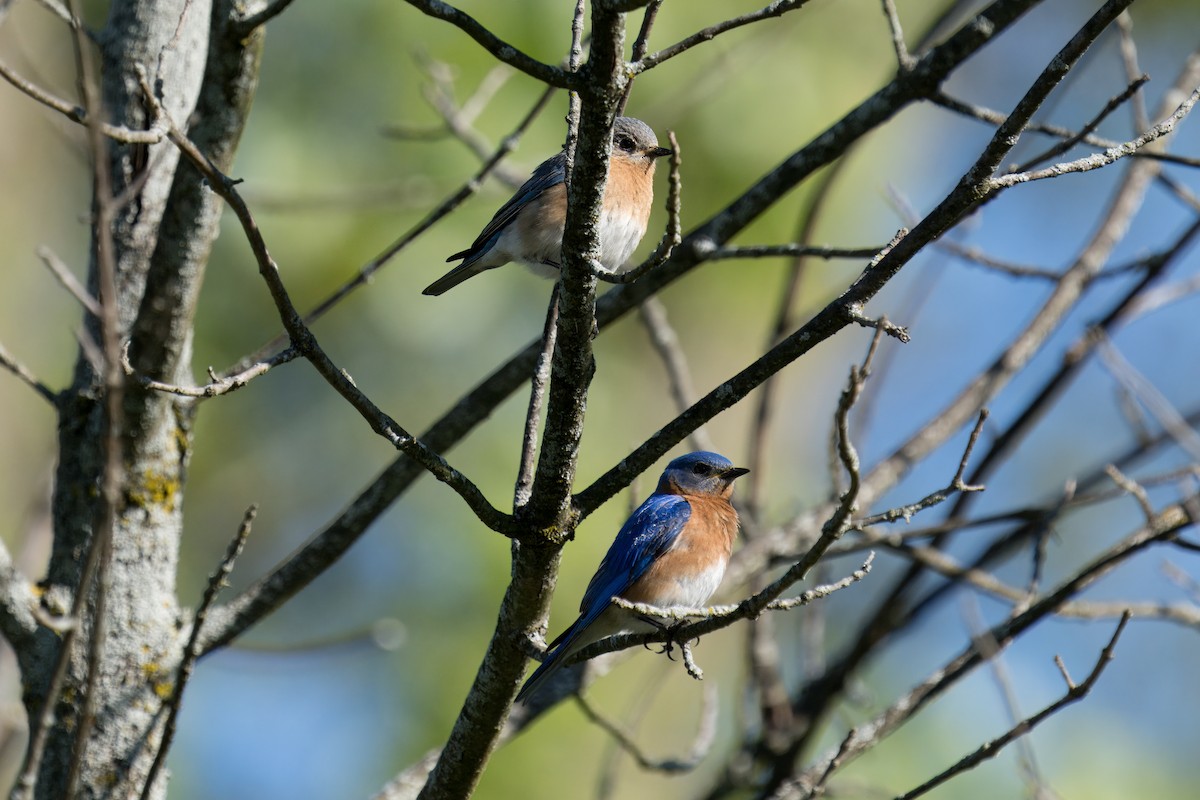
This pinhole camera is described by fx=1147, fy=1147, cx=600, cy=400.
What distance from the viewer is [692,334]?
1102cm

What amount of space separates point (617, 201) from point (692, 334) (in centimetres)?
617

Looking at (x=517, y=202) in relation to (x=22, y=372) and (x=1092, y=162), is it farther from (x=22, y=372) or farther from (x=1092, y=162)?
(x=1092, y=162)

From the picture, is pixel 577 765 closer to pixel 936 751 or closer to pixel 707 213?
pixel 936 751

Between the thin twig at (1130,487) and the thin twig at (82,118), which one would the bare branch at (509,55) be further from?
the thin twig at (1130,487)

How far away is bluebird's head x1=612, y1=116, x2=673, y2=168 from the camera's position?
529cm

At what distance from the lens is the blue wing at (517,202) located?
16.5 feet

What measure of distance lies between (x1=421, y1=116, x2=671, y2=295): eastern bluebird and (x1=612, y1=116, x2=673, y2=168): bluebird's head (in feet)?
0.28

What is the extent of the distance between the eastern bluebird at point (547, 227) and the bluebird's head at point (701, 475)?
1.03 metres

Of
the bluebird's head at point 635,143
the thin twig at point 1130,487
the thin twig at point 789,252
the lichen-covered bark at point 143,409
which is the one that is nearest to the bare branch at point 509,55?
the lichen-covered bark at point 143,409

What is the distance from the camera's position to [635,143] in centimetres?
539

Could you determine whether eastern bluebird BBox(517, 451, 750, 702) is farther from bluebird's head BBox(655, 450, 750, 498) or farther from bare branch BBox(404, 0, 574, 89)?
bare branch BBox(404, 0, 574, 89)

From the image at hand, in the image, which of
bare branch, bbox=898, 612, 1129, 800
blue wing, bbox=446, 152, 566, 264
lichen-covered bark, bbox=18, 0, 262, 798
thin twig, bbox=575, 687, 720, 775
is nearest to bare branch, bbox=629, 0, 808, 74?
lichen-covered bark, bbox=18, 0, 262, 798

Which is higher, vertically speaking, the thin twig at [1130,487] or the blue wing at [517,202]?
the blue wing at [517,202]

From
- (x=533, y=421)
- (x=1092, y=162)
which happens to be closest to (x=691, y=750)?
(x=533, y=421)
